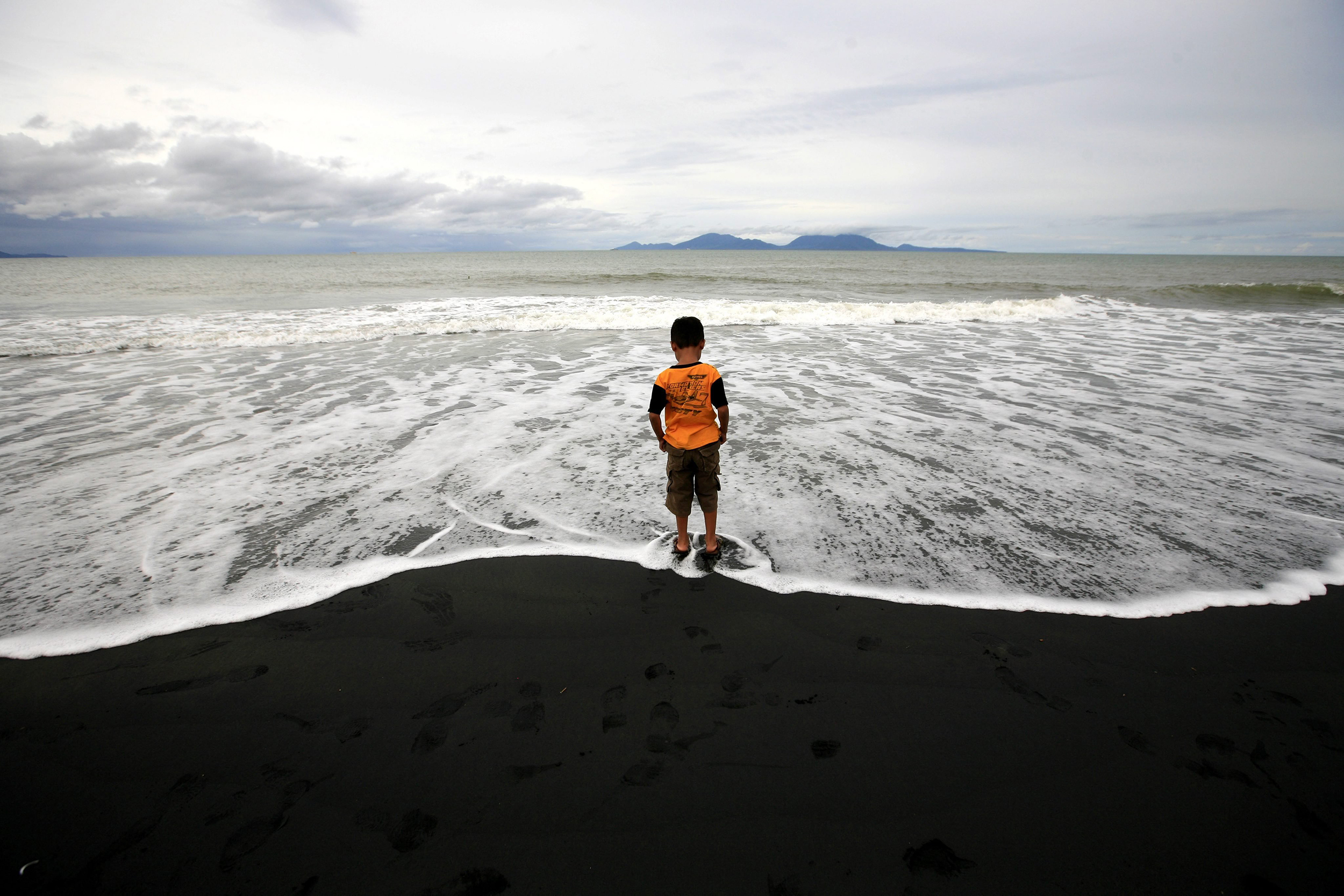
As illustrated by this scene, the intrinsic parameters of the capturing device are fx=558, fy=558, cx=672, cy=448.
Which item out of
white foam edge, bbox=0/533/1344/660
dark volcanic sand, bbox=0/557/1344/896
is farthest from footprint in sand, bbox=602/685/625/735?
white foam edge, bbox=0/533/1344/660

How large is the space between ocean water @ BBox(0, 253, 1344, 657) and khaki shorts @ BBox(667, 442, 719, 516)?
1.29ft

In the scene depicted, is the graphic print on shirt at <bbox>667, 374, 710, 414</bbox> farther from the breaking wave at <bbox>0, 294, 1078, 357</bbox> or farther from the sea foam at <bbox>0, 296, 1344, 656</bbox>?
the breaking wave at <bbox>0, 294, 1078, 357</bbox>

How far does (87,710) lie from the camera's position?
8.67ft

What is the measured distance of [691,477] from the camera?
12.7 feet

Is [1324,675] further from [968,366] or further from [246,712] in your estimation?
[968,366]

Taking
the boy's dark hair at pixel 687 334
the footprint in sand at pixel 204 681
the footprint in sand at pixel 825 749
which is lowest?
the footprint in sand at pixel 825 749

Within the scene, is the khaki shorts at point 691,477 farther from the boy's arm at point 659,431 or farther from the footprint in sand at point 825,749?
the footprint in sand at point 825,749

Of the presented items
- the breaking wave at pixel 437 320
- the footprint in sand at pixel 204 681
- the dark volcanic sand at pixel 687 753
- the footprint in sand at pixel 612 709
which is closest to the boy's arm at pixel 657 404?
the dark volcanic sand at pixel 687 753

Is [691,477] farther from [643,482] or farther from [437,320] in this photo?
[437,320]

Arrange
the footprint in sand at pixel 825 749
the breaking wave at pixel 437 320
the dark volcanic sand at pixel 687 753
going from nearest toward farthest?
1. the dark volcanic sand at pixel 687 753
2. the footprint in sand at pixel 825 749
3. the breaking wave at pixel 437 320

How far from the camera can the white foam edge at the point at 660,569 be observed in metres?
3.14

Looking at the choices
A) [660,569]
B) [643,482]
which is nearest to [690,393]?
[660,569]

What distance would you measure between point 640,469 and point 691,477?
1.69m

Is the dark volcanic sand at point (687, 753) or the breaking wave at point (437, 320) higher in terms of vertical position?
the breaking wave at point (437, 320)
